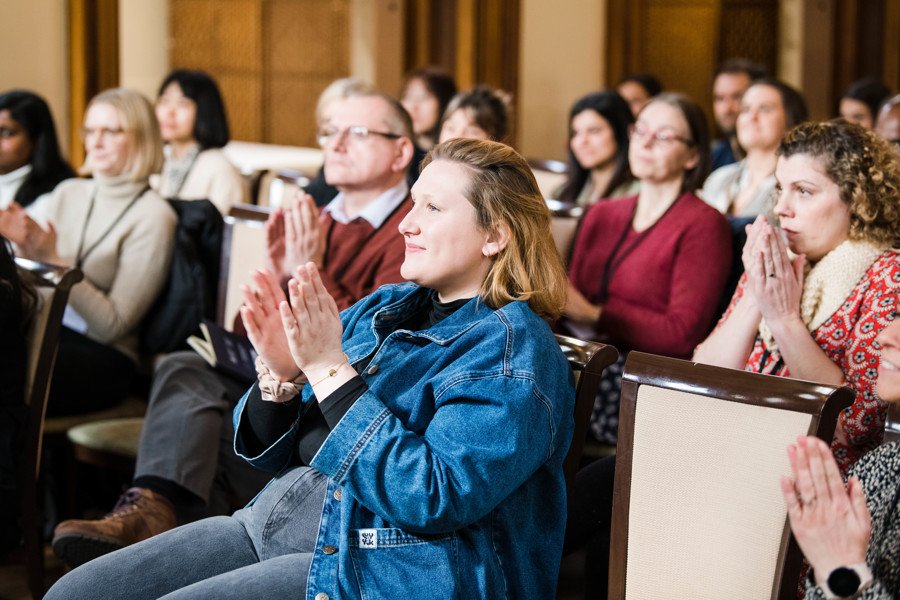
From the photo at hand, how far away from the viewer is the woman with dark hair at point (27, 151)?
396 cm

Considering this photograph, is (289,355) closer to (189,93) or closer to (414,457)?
(414,457)

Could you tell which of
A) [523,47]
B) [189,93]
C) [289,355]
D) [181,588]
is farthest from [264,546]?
[523,47]

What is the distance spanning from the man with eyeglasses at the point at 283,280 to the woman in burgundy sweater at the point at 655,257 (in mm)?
549

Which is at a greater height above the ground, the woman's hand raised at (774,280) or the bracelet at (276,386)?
the woman's hand raised at (774,280)

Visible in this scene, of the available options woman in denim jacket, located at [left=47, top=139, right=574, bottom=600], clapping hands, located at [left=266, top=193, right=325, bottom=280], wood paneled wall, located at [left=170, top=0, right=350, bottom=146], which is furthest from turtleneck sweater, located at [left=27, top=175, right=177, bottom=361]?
wood paneled wall, located at [left=170, top=0, right=350, bottom=146]

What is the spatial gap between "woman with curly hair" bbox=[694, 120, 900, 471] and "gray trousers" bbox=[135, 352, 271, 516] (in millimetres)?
1218

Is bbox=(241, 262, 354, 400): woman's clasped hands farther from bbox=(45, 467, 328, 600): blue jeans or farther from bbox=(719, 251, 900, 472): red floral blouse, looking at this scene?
bbox=(719, 251, 900, 472): red floral blouse

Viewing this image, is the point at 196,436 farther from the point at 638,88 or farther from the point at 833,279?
the point at 638,88

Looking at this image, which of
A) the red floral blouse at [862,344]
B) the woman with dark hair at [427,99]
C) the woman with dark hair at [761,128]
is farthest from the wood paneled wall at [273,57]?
the red floral blouse at [862,344]

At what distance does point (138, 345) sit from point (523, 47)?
3.90 metres

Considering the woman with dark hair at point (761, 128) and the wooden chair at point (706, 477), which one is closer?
the wooden chair at point (706, 477)

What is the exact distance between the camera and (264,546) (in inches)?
72.2

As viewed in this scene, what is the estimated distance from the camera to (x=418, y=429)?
1.69 meters

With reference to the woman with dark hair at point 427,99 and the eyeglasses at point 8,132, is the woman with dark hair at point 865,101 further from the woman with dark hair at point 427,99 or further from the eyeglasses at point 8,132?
the eyeglasses at point 8,132
